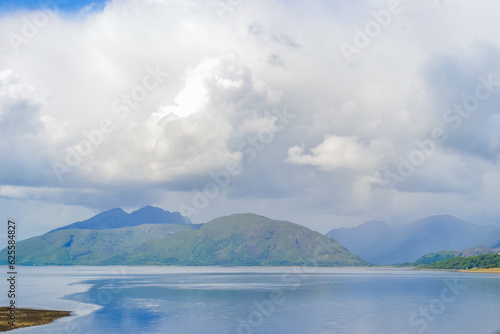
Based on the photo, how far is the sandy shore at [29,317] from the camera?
279ft

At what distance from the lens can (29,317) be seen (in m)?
95.6

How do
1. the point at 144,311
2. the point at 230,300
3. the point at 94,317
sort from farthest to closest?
1. the point at 230,300
2. the point at 144,311
3. the point at 94,317

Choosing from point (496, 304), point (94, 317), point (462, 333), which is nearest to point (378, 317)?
point (462, 333)

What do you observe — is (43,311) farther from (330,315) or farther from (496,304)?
(496,304)

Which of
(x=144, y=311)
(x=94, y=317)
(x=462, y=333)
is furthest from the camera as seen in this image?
(x=144, y=311)

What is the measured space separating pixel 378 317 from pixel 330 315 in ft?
33.2

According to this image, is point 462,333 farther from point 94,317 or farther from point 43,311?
point 43,311

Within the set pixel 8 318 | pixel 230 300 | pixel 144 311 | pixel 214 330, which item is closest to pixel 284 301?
pixel 230 300

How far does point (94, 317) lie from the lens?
102 metres

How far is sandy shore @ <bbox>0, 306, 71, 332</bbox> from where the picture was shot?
279 ft

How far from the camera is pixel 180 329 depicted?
283 feet

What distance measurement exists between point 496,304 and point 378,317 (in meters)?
47.6

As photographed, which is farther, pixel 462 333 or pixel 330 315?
pixel 330 315

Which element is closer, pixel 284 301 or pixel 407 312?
pixel 407 312
